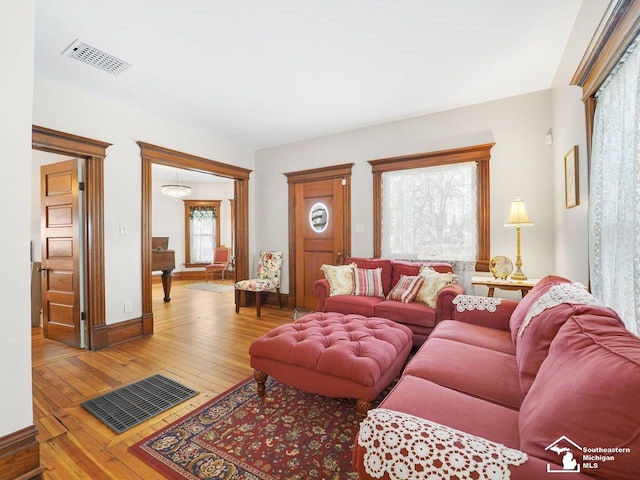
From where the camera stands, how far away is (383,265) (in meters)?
3.68

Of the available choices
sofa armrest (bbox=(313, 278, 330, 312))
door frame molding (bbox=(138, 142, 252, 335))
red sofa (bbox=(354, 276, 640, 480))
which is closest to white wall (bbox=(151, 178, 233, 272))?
door frame molding (bbox=(138, 142, 252, 335))

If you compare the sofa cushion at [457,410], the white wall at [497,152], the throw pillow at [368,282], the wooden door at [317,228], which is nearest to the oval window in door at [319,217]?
the wooden door at [317,228]

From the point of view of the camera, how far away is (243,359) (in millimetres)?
2857

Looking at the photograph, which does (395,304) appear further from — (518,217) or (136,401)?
(136,401)

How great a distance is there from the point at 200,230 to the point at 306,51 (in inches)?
276

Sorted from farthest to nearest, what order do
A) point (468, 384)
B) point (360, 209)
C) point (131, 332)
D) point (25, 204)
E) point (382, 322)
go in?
point (360, 209) → point (131, 332) → point (382, 322) → point (25, 204) → point (468, 384)

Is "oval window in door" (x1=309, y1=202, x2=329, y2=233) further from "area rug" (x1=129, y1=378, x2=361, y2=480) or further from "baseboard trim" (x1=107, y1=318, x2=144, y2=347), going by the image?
"area rug" (x1=129, y1=378, x2=361, y2=480)

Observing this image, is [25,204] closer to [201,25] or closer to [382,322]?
[201,25]

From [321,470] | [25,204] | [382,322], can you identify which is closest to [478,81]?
[382,322]

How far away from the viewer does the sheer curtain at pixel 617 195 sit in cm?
138

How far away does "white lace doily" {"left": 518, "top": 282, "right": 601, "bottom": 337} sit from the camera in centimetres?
137

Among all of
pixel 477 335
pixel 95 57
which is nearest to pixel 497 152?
pixel 477 335

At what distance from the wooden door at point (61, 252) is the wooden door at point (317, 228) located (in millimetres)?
2806

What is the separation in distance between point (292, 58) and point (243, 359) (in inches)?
112
